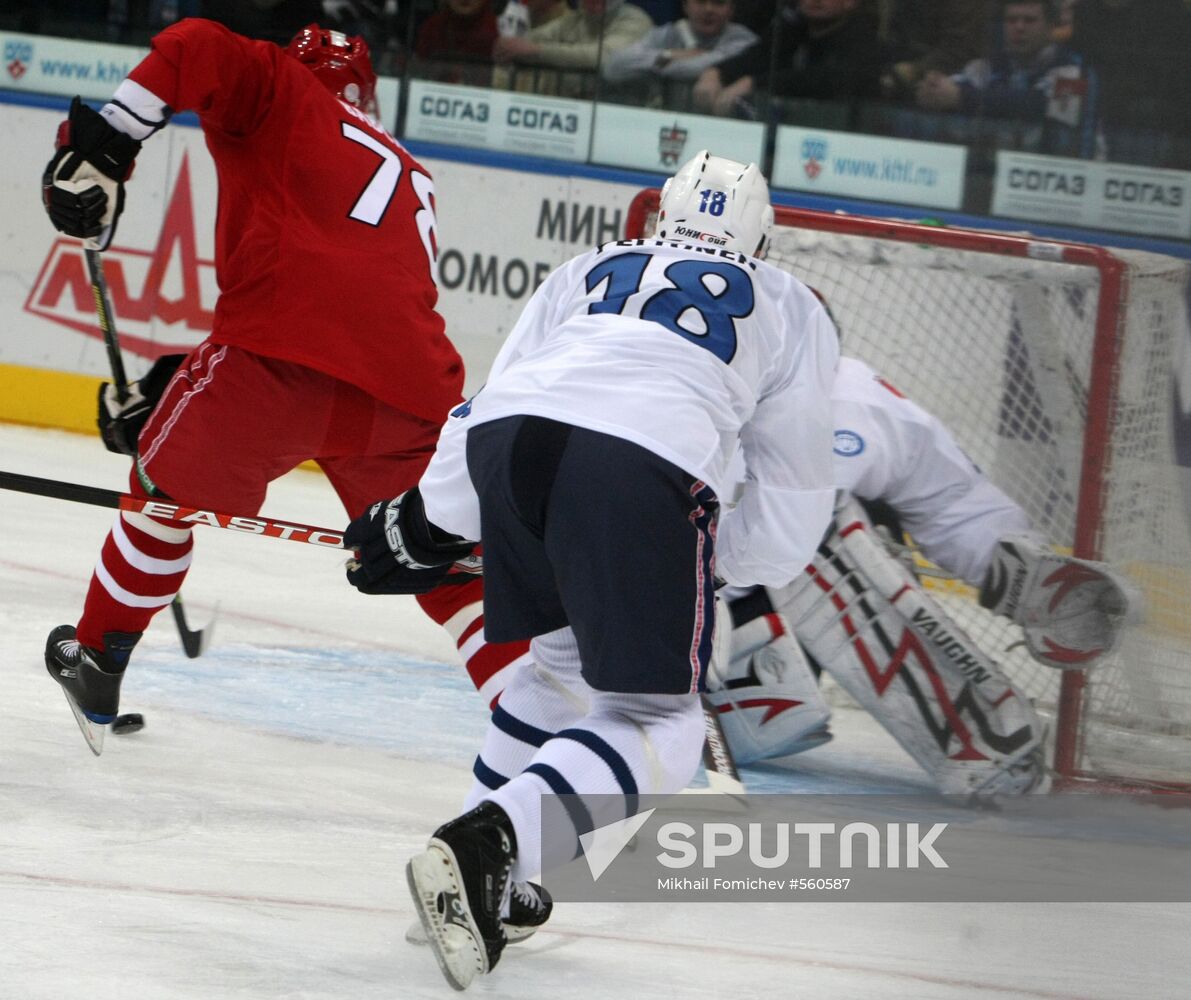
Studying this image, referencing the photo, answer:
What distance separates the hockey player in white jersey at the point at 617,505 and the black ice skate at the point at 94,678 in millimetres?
617

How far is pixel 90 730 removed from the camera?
7.88 feet

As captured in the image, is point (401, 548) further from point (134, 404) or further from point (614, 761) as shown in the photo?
point (134, 404)

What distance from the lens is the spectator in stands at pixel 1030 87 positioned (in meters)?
4.59

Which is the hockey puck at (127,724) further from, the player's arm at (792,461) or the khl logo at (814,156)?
the khl logo at (814,156)

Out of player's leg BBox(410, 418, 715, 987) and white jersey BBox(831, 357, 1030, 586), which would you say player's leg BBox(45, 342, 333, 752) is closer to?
player's leg BBox(410, 418, 715, 987)

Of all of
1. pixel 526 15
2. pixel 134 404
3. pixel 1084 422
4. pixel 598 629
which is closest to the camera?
pixel 598 629

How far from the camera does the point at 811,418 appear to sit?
1.86m

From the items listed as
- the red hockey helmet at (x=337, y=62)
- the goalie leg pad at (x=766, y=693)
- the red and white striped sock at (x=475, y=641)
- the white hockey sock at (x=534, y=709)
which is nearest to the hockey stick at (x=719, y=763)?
the goalie leg pad at (x=766, y=693)

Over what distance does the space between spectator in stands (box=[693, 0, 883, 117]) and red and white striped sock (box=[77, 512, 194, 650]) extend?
2879 mm

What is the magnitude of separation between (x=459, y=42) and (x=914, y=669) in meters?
3.12

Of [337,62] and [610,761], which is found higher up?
[337,62]

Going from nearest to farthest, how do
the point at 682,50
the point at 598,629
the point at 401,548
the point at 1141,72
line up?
the point at 598,629 < the point at 401,548 < the point at 1141,72 < the point at 682,50

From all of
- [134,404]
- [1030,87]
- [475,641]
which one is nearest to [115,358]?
[134,404]

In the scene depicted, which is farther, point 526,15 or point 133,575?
point 526,15
